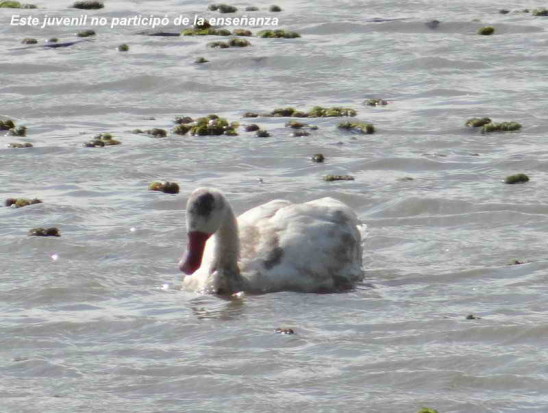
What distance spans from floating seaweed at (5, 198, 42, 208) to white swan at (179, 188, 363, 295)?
215 cm

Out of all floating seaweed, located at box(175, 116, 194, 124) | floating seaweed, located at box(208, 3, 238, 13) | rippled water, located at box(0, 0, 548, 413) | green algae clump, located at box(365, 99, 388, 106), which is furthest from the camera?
floating seaweed, located at box(208, 3, 238, 13)

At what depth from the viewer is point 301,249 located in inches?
495

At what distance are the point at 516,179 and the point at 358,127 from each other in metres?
2.69

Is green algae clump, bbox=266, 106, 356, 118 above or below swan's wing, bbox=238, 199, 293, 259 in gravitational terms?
above

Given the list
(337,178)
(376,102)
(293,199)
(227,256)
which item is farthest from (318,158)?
(227,256)

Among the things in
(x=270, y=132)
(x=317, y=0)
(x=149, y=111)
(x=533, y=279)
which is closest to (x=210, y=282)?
(x=533, y=279)

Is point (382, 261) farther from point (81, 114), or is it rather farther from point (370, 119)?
point (81, 114)

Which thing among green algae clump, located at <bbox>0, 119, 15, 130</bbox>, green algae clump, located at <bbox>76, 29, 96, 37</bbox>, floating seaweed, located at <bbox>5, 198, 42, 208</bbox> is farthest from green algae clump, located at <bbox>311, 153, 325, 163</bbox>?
green algae clump, located at <bbox>76, 29, 96, 37</bbox>

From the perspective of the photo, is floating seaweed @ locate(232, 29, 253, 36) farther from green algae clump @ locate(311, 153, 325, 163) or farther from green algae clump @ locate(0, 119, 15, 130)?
green algae clump @ locate(311, 153, 325, 163)

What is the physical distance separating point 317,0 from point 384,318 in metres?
14.6

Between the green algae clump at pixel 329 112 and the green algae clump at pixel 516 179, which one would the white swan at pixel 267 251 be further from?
the green algae clump at pixel 329 112

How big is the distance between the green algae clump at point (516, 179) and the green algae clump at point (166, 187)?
288 centimetres

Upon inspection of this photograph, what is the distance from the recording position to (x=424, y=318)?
36.6 ft

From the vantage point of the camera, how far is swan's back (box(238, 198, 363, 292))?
488 inches
